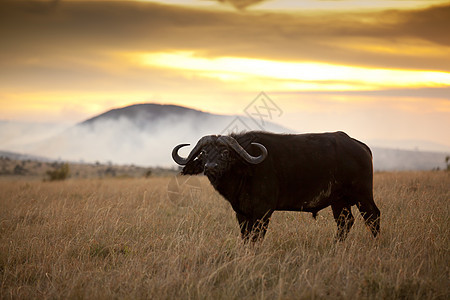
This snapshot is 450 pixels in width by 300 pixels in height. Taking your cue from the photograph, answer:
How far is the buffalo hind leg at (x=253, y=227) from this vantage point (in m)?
6.48

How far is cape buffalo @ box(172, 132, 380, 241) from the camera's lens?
6.64 metres

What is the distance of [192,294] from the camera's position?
482 cm

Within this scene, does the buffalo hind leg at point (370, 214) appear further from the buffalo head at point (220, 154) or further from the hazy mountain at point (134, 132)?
the hazy mountain at point (134, 132)

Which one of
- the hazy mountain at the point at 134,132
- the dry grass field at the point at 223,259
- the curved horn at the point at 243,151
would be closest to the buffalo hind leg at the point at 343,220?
the dry grass field at the point at 223,259

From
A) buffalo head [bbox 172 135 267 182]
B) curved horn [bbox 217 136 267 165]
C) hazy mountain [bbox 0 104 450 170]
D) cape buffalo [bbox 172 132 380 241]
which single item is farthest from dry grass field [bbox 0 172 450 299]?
hazy mountain [bbox 0 104 450 170]

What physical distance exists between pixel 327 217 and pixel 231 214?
2.20 meters

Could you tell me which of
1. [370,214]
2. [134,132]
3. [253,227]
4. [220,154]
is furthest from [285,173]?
[134,132]

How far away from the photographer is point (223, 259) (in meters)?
6.07

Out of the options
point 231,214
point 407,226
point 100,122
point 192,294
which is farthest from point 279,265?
point 100,122

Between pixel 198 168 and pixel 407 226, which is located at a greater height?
pixel 198 168

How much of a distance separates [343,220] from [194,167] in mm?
2958

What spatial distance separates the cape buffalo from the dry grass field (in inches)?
16.8

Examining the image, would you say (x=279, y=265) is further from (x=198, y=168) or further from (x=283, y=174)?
(x=198, y=168)

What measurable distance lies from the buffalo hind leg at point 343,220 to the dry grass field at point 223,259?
183 mm
